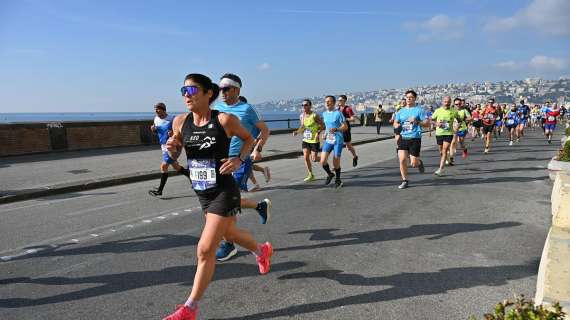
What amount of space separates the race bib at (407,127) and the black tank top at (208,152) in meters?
5.61

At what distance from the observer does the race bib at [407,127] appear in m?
7.88

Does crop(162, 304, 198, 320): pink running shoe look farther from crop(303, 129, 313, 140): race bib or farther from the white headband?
crop(303, 129, 313, 140): race bib

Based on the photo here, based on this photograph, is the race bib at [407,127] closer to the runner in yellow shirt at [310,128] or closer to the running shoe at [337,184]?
the running shoe at [337,184]

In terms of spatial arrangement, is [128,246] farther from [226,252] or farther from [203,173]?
[203,173]

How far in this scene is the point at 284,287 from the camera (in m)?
3.53

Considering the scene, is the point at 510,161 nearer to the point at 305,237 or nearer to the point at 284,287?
the point at 305,237

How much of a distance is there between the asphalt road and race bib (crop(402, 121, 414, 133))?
1.21m

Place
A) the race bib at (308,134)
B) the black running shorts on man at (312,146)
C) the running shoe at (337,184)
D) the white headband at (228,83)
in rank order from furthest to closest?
the black running shorts on man at (312,146)
the race bib at (308,134)
the running shoe at (337,184)
the white headband at (228,83)

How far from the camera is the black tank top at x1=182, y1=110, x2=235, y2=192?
3.10m

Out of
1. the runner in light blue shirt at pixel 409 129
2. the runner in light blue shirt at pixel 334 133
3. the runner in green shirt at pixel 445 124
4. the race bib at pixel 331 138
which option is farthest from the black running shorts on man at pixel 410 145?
the runner in green shirt at pixel 445 124

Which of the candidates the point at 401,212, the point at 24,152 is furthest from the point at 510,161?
the point at 24,152

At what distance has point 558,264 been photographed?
300 cm

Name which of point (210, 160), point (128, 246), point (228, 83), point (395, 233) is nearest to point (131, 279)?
point (128, 246)

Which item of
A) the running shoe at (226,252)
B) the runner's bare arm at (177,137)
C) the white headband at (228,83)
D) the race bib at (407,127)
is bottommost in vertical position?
the running shoe at (226,252)
